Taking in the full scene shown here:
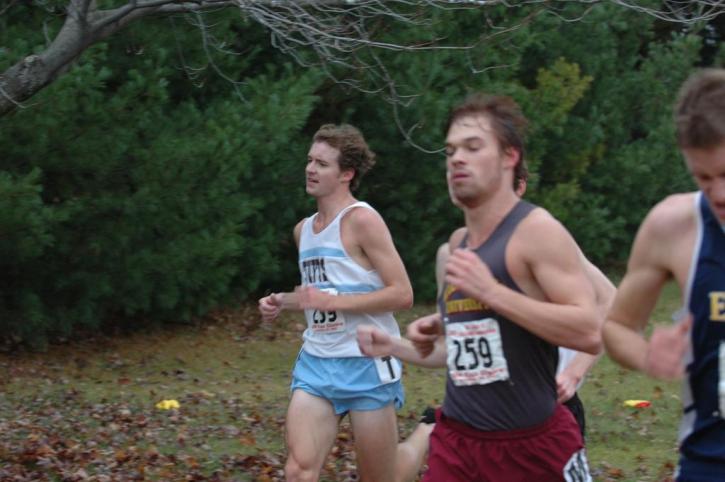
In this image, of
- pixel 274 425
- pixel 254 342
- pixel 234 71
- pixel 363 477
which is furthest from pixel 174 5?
pixel 254 342

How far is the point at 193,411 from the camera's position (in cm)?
1097

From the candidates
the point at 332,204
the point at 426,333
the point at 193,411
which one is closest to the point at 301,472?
the point at 332,204

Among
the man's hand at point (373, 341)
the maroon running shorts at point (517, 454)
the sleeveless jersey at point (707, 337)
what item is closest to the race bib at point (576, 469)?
the maroon running shorts at point (517, 454)

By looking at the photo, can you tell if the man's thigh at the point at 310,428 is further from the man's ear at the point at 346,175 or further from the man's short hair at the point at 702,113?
the man's short hair at the point at 702,113

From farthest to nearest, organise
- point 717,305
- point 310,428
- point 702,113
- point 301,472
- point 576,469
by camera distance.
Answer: point 310,428, point 301,472, point 576,469, point 717,305, point 702,113

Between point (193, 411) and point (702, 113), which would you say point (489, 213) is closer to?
point (702, 113)

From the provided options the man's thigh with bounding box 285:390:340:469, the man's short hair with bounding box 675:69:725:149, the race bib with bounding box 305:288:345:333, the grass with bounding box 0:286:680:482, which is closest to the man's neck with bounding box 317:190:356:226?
the race bib with bounding box 305:288:345:333

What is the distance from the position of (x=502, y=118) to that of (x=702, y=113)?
134cm

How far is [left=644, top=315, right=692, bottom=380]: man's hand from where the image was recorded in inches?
128

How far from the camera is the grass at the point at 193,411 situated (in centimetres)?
869

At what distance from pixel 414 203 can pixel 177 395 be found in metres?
5.46

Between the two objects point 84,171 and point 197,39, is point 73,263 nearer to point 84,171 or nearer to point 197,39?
point 84,171

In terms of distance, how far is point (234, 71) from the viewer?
14.8 metres

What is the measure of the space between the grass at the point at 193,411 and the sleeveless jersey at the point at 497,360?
11.6ft
